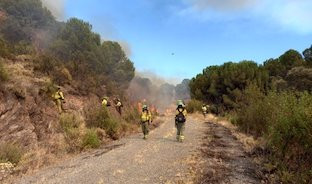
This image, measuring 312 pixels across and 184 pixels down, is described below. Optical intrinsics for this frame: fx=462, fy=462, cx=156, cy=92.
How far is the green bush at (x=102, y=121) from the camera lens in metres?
26.9

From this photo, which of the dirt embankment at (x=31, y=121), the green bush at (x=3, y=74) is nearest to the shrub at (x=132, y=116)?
the dirt embankment at (x=31, y=121)

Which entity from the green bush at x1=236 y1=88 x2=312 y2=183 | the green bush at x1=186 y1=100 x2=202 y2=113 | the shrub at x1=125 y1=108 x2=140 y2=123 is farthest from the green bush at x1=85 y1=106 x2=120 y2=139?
the green bush at x1=186 y1=100 x2=202 y2=113

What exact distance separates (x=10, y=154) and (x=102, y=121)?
9.27 meters

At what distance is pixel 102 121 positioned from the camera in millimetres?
26984

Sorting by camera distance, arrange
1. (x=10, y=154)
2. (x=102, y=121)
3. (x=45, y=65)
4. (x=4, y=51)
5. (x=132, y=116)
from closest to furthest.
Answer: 1. (x=10, y=154)
2. (x=102, y=121)
3. (x=4, y=51)
4. (x=45, y=65)
5. (x=132, y=116)

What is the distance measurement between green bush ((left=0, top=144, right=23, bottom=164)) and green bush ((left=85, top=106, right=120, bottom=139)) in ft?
27.0

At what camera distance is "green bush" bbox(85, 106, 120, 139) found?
26875 millimetres

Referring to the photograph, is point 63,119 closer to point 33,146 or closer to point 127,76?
point 33,146

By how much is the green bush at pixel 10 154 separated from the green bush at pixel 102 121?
27.0ft

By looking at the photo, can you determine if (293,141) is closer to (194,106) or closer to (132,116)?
(132,116)

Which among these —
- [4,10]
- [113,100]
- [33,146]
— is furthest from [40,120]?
[4,10]

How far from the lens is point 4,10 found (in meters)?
64.9

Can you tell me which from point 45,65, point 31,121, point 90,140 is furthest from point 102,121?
point 45,65

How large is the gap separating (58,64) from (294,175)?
76.4ft
